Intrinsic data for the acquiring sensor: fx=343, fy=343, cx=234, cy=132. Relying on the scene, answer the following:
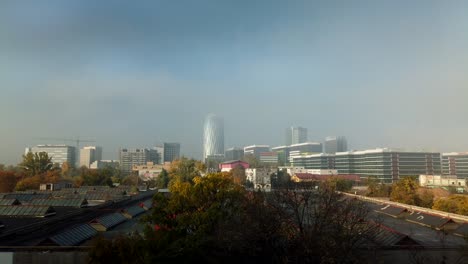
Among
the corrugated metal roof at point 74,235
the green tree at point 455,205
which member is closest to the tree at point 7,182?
the corrugated metal roof at point 74,235

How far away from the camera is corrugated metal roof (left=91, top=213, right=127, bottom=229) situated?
26.5 metres

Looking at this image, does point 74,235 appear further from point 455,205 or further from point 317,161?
point 317,161

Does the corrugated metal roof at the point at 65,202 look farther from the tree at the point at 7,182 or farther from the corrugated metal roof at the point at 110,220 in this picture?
the tree at the point at 7,182

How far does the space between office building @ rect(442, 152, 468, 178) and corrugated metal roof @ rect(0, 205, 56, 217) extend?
391 feet

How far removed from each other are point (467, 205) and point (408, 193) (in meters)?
12.0

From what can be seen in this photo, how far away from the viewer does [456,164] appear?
116062 mm

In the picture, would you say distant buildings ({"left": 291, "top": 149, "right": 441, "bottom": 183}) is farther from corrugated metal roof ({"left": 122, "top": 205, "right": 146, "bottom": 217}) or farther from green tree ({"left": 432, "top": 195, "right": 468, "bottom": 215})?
corrugated metal roof ({"left": 122, "top": 205, "right": 146, "bottom": 217})

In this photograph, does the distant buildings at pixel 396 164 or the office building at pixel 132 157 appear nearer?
the distant buildings at pixel 396 164

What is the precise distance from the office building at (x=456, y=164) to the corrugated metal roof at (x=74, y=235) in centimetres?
11839

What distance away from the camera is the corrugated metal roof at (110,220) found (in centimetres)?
2646

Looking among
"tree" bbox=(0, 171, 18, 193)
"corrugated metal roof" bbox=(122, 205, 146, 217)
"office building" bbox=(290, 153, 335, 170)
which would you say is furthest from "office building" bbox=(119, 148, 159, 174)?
"corrugated metal roof" bbox=(122, 205, 146, 217)

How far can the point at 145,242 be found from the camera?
13578 mm

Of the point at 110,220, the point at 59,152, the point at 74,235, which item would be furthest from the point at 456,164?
the point at 59,152

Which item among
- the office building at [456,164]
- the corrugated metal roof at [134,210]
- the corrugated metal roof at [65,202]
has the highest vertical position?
the office building at [456,164]
